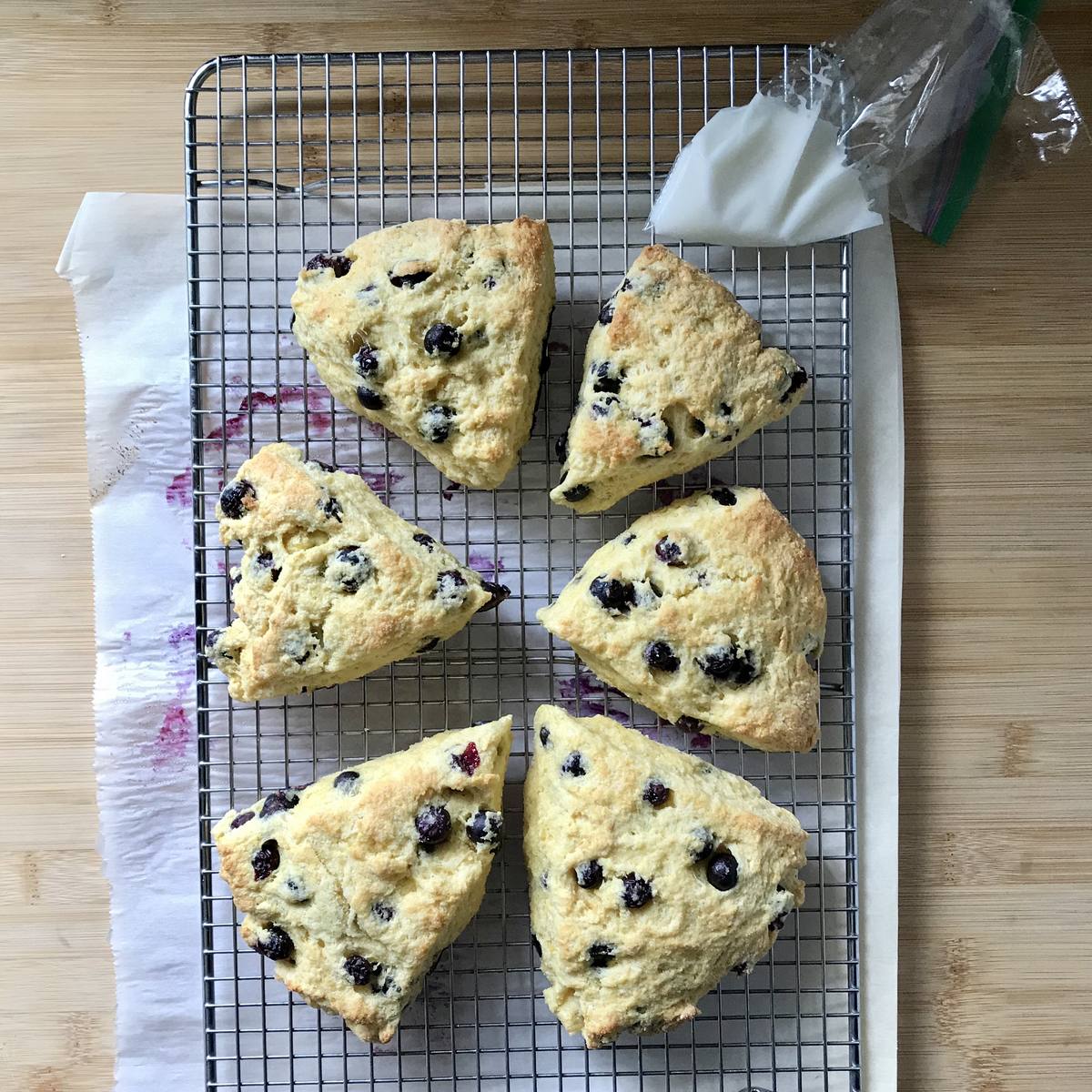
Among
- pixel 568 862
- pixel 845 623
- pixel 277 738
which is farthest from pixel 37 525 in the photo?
pixel 845 623

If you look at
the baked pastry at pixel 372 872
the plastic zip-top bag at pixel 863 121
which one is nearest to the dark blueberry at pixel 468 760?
the baked pastry at pixel 372 872

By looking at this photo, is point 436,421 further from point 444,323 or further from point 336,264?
point 336,264

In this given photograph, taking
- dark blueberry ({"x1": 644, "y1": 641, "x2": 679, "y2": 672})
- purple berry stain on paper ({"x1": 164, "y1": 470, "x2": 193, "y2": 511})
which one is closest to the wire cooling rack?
purple berry stain on paper ({"x1": 164, "y1": 470, "x2": 193, "y2": 511})

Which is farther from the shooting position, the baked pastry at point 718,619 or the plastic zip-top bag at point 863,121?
the plastic zip-top bag at point 863,121

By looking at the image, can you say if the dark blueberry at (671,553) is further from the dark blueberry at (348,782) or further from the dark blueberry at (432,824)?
the dark blueberry at (348,782)

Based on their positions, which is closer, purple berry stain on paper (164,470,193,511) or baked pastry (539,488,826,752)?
baked pastry (539,488,826,752)

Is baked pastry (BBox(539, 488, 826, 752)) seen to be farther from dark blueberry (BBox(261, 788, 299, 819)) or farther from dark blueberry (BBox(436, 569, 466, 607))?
dark blueberry (BBox(261, 788, 299, 819))
